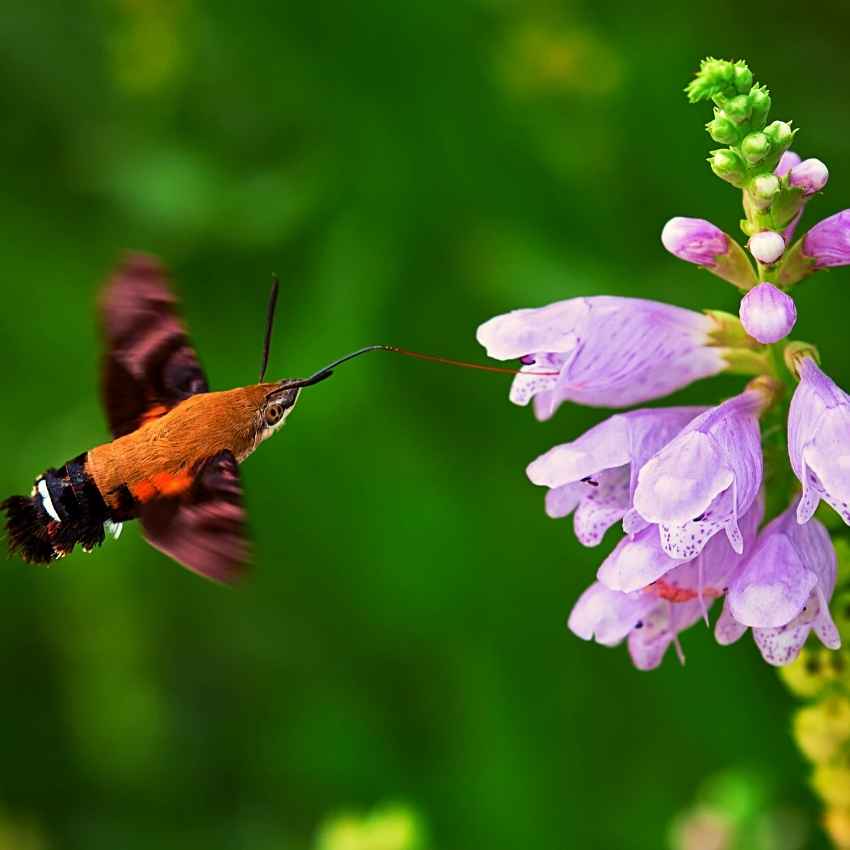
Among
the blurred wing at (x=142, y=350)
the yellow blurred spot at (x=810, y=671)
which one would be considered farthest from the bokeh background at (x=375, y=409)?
the yellow blurred spot at (x=810, y=671)

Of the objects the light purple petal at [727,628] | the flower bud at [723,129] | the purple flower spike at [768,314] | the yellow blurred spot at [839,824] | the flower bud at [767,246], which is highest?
the flower bud at [723,129]

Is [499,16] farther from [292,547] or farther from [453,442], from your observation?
[292,547]

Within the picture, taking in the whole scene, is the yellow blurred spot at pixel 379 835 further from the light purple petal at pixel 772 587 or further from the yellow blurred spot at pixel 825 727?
the light purple petal at pixel 772 587

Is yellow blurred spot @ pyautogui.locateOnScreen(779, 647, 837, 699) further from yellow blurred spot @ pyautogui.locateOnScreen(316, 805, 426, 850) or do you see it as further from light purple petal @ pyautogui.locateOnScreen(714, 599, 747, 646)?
yellow blurred spot @ pyautogui.locateOnScreen(316, 805, 426, 850)

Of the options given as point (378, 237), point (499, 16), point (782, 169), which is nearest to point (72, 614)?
point (378, 237)

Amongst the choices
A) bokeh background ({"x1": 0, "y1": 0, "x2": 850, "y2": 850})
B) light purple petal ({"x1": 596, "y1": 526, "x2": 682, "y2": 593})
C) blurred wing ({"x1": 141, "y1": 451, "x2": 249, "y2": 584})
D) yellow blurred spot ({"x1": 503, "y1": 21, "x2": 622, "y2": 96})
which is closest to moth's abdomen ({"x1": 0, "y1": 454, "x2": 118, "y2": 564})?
blurred wing ({"x1": 141, "y1": 451, "x2": 249, "y2": 584})

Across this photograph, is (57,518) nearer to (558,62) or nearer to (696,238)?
(696,238)
